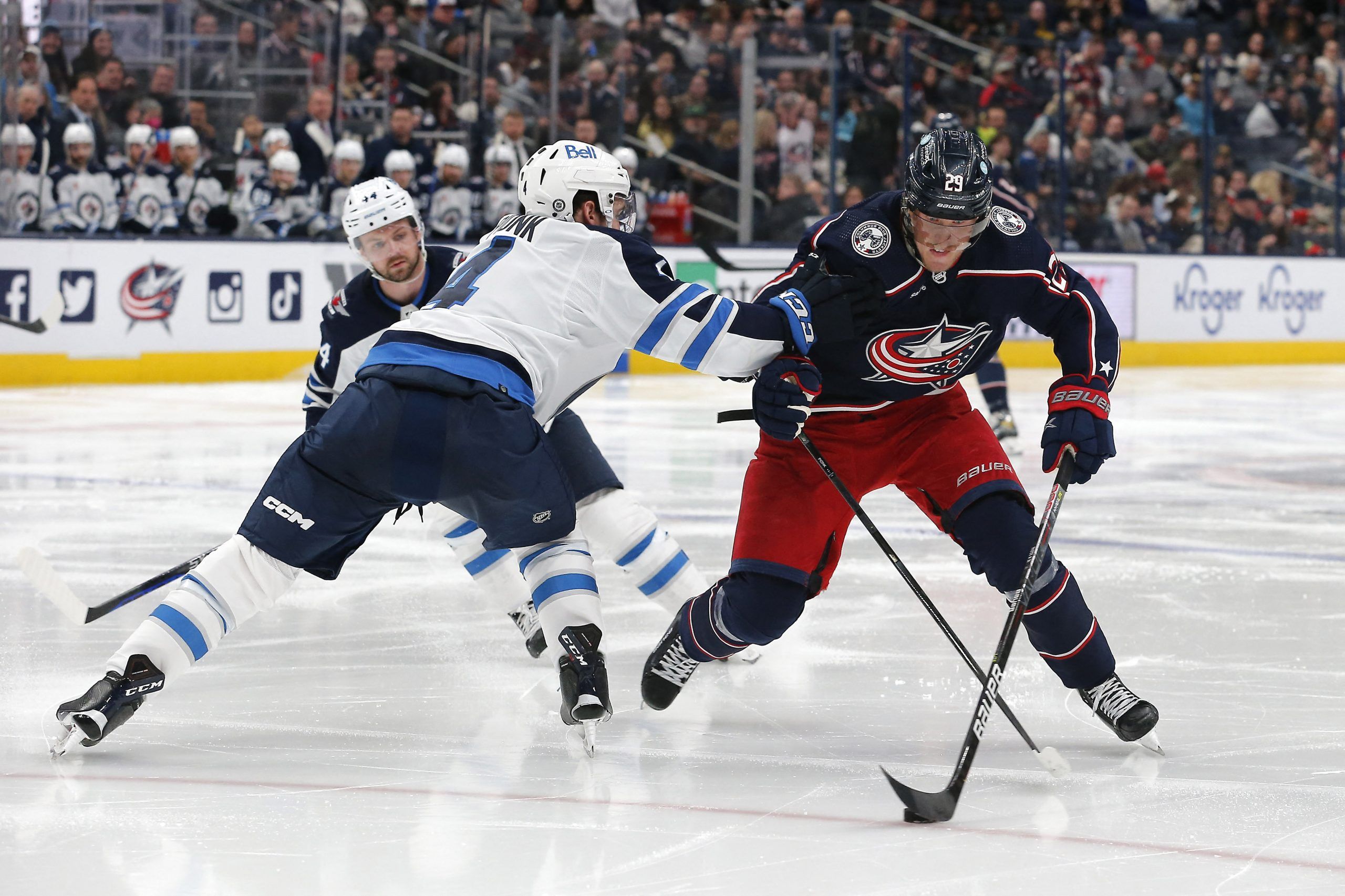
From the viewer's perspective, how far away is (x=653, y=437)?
Result: 7.88 metres

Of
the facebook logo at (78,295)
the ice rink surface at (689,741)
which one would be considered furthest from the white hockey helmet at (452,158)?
the ice rink surface at (689,741)

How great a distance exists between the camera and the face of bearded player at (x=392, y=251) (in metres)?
3.44

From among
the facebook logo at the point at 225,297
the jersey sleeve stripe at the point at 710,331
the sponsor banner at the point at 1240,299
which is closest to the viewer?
the jersey sleeve stripe at the point at 710,331

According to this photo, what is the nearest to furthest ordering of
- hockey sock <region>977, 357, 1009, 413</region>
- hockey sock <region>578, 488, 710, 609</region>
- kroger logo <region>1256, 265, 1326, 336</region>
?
hockey sock <region>578, 488, 710, 609</region>, hockey sock <region>977, 357, 1009, 413</region>, kroger logo <region>1256, 265, 1326, 336</region>

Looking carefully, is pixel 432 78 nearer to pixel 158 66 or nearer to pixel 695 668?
pixel 158 66

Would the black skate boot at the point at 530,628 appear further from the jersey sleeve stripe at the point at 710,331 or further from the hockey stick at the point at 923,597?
the jersey sleeve stripe at the point at 710,331

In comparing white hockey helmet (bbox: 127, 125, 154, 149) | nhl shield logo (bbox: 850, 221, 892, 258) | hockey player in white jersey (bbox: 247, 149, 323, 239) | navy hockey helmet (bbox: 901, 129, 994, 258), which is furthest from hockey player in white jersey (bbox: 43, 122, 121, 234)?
navy hockey helmet (bbox: 901, 129, 994, 258)

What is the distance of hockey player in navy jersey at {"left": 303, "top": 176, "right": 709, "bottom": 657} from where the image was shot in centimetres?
350

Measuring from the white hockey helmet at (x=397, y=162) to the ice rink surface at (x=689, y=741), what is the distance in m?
5.16

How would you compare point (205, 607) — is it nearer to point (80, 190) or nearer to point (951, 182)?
point (951, 182)

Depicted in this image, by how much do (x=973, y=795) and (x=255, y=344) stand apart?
28.5 ft

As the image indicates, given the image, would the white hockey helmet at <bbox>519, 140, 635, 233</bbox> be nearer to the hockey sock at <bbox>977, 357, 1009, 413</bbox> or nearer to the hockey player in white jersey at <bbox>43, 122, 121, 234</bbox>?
the hockey sock at <bbox>977, 357, 1009, 413</bbox>

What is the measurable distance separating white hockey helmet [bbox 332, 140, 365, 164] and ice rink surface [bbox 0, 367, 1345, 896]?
5.27m

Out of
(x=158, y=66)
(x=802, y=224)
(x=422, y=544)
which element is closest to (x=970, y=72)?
(x=802, y=224)
